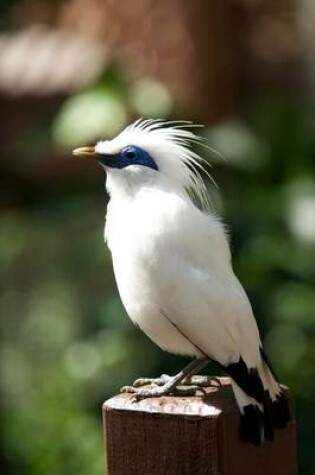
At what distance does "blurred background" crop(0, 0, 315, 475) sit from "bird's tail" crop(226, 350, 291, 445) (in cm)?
166

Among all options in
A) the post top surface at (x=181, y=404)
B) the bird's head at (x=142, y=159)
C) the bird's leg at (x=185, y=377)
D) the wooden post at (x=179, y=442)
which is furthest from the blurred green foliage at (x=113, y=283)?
the wooden post at (x=179, y=442)

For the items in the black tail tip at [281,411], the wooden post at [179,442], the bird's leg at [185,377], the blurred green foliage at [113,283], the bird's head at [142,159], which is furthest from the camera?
the blurred green foliage at [113,283]

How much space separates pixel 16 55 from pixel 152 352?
196cm

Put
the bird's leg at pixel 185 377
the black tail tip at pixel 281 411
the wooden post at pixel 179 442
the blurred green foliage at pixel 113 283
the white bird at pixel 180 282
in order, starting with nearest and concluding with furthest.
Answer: the wooden post at pixel 179 442
the black tail tip at pixel 281 411
the white bird at pixel 180 282
the bird's leg at pixel 185 377
the blurred green foliage at pixel 113 283

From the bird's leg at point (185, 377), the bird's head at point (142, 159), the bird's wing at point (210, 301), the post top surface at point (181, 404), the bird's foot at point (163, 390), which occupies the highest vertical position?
the bird's head at point (142, 159)

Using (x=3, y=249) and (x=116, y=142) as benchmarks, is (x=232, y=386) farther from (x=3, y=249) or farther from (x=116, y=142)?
(x=3, y=249)

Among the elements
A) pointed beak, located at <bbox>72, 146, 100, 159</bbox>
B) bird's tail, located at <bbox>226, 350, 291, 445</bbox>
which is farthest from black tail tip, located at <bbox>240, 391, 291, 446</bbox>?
pointed beak, located at <bbox>72, 146, 100, 159</bbox>

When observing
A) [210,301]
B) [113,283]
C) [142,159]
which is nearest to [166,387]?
[210,301]

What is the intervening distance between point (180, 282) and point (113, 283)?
9.09 ft

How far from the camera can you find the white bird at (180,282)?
2.51 meters

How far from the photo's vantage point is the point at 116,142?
2852mm

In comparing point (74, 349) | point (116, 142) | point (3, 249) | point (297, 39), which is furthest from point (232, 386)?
point (297, 39)

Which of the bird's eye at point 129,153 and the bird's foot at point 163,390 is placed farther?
the bird's eye at point 129,153

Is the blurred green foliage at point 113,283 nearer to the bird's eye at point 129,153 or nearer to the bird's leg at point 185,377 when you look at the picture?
the bird's eye at point 129,153
